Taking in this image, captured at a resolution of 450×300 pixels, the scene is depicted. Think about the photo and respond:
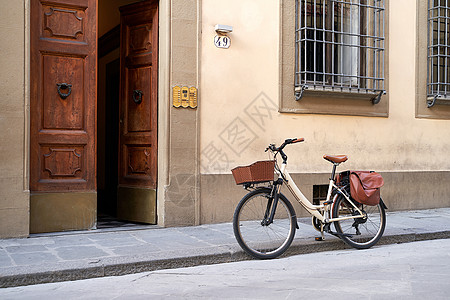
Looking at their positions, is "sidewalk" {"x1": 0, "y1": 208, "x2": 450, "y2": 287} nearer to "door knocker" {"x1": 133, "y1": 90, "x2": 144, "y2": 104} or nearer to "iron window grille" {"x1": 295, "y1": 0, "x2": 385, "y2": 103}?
"door knocker" {"x1": 133, "y1": 90, "x2": 144, "y2": 104}

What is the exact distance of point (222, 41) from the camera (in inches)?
285

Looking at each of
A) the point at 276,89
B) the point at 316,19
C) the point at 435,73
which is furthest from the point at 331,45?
the point at 435,73

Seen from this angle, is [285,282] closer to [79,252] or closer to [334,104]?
[79,252]

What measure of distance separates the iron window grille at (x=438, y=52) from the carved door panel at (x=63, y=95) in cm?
586

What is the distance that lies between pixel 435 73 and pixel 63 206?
6816mm

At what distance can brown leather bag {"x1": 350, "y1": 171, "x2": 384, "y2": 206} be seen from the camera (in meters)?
5.92

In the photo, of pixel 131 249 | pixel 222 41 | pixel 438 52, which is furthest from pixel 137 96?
pixel 438 52

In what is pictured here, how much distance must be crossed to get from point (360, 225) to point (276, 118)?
223 centimetres

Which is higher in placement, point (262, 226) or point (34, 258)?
point (262, 226)

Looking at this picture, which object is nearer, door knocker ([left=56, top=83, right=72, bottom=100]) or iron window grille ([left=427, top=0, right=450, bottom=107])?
door knocker ([left=56, top=83, right=72, bottom=100])

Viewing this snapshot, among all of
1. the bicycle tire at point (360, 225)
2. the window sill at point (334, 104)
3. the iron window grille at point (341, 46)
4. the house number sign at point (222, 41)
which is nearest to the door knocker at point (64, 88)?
the house number sign at point (222, 41)

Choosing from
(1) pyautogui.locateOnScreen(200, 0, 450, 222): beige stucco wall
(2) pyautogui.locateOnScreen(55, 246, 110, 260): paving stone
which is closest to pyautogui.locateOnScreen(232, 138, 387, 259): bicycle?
(2) pyautogui.locateOnScreen(55, 246, 110, 260): paving stone

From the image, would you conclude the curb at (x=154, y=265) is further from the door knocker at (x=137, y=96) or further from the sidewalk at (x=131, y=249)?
the door knocker at (x=137, y=96)

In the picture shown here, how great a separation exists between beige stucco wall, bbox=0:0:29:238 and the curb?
1.66 meters
